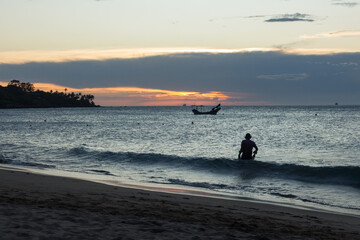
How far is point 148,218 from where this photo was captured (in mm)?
8695

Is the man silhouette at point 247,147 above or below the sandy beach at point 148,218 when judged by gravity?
above

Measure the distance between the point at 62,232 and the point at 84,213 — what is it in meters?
1.79

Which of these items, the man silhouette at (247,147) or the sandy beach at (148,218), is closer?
the sandy beach at (148,218)

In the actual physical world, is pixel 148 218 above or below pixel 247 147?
below

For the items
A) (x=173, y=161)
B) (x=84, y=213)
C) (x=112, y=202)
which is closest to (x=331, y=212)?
(x=112, y=202)

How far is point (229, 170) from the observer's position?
2202 cm

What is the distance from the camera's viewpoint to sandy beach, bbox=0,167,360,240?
7309mm

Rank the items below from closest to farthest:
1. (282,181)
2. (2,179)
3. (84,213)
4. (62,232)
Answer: (62,232), (84,213), (2,179), (282,181)

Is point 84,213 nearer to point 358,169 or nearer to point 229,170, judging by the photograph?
point 229,170

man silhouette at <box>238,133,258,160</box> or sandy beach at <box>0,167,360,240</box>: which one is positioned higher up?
man silhouette at <box>238,133,258,160</box>

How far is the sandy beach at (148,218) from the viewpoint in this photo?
288 inches

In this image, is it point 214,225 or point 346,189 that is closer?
point 214,225

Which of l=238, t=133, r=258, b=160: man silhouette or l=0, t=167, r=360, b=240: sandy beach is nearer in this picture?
l=0, t=167, r=360, b=240: sandy beach

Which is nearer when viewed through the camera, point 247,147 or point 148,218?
point 148,218
